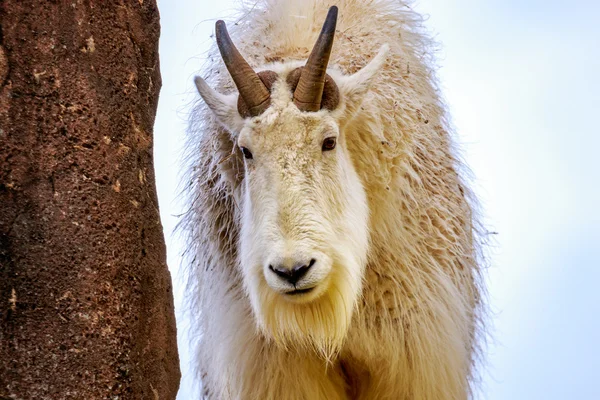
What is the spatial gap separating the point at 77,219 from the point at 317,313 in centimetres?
144

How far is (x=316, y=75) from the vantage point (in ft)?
14.9

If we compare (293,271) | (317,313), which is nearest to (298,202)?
(293,271)

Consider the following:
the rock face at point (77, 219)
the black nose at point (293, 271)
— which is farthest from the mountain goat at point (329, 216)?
the rock face at point (77, 219)

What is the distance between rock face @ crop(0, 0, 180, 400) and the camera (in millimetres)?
3510

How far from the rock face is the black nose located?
52 centimetres

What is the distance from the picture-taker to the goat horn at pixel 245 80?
15.0 ft

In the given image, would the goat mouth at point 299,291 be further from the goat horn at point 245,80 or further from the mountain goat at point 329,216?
the goat horn at point 245,80

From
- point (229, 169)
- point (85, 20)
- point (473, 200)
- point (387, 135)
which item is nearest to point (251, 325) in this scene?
point (229, 169)

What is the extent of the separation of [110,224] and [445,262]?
7.50 ft

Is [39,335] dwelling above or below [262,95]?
below

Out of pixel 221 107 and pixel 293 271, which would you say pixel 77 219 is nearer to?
pixel 293 271

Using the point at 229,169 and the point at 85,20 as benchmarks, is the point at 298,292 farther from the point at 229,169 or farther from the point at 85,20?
the point at 85,20

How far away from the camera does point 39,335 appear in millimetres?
3508

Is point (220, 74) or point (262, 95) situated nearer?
point (262, 95)
